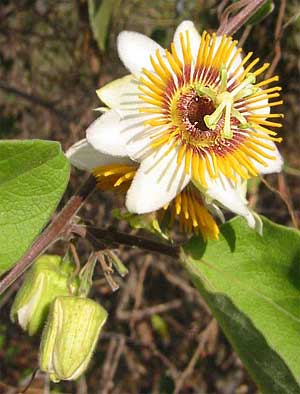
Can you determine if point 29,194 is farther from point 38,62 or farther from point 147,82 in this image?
point 38,62

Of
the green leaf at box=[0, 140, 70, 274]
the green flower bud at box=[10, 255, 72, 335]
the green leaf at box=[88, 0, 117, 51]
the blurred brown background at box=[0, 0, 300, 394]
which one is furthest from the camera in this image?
the blurred brown background at box=[0, 0, 300, 394]

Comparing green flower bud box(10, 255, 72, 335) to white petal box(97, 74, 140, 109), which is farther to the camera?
green flower bud box(10, 255, 72, 335)

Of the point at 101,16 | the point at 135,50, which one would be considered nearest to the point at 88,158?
the point at 135,50

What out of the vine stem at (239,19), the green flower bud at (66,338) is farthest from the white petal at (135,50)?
the green flower bud at (66,338)

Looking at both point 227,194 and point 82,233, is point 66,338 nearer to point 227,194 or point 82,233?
point 82,233

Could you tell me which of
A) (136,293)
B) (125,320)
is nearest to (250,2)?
(136,293)

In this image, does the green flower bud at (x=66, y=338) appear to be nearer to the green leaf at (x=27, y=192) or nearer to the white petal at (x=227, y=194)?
the green leaf at (x=27, y=192)

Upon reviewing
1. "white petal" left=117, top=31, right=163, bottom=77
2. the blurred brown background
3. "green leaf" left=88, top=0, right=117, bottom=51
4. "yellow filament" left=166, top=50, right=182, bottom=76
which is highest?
"green leaf" left=88, top=0, right=117, bottom=51

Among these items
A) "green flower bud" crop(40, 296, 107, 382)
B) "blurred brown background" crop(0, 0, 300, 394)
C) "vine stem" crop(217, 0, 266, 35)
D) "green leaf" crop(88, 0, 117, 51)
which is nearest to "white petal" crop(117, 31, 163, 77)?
"vine stem" crop(217, 0, 266, 35)

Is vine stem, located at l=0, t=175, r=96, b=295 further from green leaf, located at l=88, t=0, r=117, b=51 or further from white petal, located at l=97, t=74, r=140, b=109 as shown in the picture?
green leaf, located at l=88, t=0, r=117, b=51
